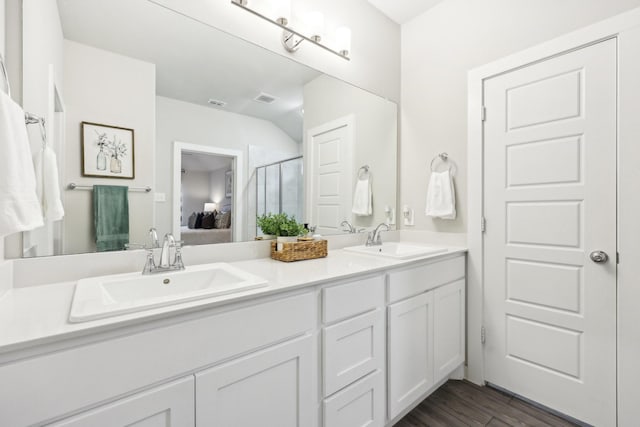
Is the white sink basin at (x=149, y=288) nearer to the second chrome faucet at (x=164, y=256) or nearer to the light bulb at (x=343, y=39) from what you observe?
the second chrome faucet at (x=164, y=256)

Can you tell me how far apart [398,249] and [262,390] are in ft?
4.67

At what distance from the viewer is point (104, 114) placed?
1204 millimetres

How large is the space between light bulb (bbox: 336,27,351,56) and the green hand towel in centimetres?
152

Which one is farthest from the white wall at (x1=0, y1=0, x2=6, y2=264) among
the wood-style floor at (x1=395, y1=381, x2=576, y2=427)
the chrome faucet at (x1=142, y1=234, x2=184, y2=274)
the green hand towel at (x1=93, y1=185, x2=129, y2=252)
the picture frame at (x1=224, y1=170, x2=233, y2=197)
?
the wood-style floor at (x1=395, y1=381, x2=576, y2=427)

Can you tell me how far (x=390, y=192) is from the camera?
2.36 metres

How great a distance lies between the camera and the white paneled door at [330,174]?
1.92 metres

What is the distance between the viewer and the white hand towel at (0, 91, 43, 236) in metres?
0.71

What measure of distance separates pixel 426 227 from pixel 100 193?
1972 millimetres

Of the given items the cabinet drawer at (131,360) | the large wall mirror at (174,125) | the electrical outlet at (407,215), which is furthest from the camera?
the electrical outlet at (407,215)

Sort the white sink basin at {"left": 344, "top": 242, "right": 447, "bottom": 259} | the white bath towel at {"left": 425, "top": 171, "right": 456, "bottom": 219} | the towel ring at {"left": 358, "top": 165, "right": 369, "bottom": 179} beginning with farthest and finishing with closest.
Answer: the towel ring at {"left": 358, "top": 165, "right": 369, "bottom": 179}
the white bath towel at {"left": 425, "top": 171, "right": 456, "bottom": 219}
the white sink basin at {"left": 344, "top": 242, "right": 447, "bottom": 259}

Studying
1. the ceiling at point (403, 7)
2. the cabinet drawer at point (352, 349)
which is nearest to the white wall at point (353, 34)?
the ceiling at point (403, 7)

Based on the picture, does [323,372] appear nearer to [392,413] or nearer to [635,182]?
[392,413]

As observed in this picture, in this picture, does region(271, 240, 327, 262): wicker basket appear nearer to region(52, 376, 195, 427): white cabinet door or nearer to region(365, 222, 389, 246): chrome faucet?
region(365, 222, 389, 246): chrome faucet

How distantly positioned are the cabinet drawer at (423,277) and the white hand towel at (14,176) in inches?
52.3
